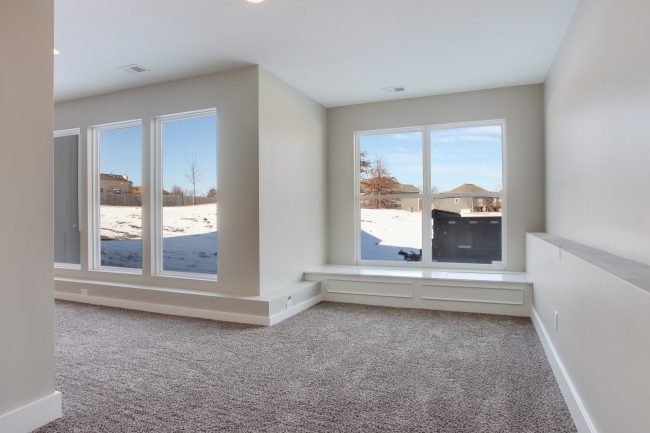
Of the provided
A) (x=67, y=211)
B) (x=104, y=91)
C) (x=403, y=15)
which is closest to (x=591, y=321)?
(x=403, y=15)

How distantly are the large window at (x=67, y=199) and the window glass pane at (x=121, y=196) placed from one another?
43 cm

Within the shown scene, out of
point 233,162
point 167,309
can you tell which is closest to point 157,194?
point 233,162

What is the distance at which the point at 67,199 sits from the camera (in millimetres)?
5473

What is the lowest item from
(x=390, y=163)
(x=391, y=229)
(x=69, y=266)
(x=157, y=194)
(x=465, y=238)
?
(x=69, y=266)

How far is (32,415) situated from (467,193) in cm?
481

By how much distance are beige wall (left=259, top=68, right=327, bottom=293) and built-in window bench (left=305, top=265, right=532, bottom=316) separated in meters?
0.49

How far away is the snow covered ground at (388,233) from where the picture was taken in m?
5.44

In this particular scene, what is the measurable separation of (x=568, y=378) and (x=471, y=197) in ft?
10.4

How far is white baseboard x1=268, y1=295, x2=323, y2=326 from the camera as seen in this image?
3946mm

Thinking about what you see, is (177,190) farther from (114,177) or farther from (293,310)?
(293,310)

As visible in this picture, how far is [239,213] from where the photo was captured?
13.7 feet

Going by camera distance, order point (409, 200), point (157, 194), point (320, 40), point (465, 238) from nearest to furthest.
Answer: point (320, 40) → point (157, 194) → point (465, 238) → point (409, 200)

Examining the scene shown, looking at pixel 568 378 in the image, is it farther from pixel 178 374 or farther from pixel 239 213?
pixel 239 213

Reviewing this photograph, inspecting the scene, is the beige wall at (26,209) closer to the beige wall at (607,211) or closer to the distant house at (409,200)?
the beige wall at (607,211)
